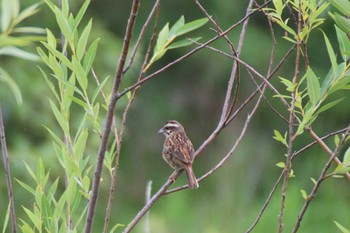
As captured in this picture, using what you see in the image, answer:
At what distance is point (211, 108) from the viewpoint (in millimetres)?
14086

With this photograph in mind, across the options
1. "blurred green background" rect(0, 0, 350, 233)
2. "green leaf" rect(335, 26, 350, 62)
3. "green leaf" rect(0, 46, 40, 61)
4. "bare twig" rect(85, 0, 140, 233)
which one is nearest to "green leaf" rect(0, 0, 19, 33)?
"green leaf" rect(0, 46, 40, 61)

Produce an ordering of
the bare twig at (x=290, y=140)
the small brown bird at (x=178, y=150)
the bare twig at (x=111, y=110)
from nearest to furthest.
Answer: the bare twig at (x=111, y=110) < the bare twig at (x=290, y=140) < the small brown bird at (x=178, y=150)

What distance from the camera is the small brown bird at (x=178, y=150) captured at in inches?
166

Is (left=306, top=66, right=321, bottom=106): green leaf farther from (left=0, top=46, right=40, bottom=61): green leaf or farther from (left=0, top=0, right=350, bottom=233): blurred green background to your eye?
(left=0, top=0, right=350, bottom=233): blurred green background

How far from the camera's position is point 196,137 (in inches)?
504

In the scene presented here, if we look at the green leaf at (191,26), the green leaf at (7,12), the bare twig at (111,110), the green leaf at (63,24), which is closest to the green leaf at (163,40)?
the green leaf at (191,26)

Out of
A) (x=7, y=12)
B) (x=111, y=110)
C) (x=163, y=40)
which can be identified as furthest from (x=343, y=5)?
(x=7, y=12)

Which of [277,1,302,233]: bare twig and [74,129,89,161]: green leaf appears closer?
[277,1,302,233]: bare twig

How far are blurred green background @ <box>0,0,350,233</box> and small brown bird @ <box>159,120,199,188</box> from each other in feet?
1.56

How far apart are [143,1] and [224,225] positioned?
827 cm

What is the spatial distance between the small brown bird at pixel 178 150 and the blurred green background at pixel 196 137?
47 centimetres

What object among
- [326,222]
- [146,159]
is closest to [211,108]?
[146,159]

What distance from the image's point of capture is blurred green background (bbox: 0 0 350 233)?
5496mm

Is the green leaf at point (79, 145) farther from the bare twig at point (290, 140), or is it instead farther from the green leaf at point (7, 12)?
the green leaf at point (7, 12)
